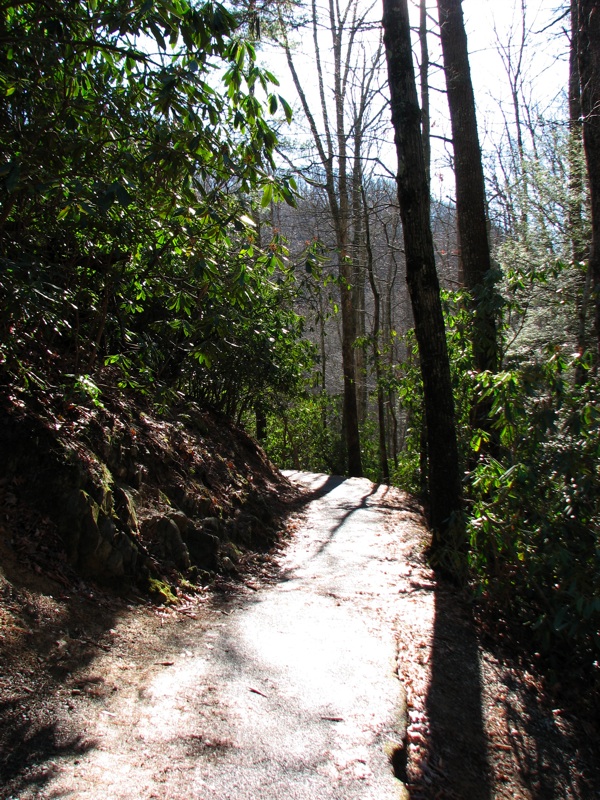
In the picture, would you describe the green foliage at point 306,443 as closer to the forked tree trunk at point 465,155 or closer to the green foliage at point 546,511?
the forked tree trunk at point 465,155

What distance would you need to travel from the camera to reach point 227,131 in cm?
393

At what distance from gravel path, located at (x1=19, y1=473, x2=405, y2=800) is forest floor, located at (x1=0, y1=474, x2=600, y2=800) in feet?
0.03

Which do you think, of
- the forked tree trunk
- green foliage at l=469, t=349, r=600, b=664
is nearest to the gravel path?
green foliage at l=469, t=349, r=600, b=664

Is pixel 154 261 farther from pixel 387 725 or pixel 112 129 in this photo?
pixel 387 725

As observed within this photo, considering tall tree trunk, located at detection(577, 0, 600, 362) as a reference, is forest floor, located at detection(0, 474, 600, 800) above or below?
below

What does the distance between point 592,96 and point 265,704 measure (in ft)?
22.5

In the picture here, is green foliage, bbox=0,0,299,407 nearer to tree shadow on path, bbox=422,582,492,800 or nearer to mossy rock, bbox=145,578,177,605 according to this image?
mossy rock, bbox=145,578,177,605

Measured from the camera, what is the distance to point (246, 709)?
3066 millimetres

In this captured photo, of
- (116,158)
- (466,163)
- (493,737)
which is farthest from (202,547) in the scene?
(466,163)

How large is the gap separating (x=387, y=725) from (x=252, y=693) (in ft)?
2.63

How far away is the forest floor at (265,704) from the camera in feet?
8.19

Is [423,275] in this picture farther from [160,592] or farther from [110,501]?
[160,592]

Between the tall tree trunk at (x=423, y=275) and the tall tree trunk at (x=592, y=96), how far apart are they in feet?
5.93

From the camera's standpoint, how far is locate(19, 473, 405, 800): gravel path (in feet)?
8.04
